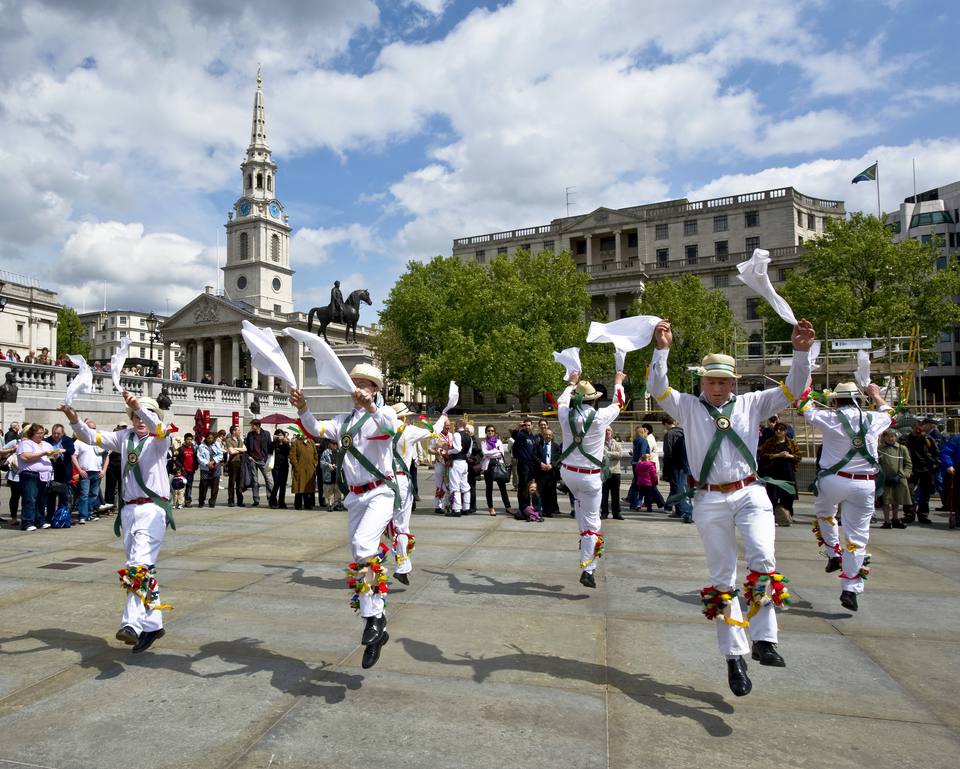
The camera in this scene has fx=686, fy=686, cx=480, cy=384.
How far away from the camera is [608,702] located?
447 centimetres

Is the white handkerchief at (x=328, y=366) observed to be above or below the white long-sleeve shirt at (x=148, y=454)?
above

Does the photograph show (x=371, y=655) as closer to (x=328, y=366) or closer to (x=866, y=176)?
(x=328, y=366)

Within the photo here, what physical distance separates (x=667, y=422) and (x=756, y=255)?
11668 mm

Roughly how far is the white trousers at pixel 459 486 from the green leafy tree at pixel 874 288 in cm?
3199

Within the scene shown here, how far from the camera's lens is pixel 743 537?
187 inches

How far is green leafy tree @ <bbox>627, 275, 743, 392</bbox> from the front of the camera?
4947 cm

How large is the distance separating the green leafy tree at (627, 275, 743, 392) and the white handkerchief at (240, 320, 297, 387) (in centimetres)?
4471

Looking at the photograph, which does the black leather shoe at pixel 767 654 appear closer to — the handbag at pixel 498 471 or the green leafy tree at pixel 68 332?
the handbag at pixel 498 471

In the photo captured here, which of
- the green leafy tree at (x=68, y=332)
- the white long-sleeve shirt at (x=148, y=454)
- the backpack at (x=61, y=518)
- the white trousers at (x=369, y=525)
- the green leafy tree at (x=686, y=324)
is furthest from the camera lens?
the green leafy tree at (x=68, y=332)

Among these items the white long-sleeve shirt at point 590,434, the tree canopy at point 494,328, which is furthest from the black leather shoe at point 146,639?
the tree canopy at point 494,328

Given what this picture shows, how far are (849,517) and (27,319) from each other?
7482cm

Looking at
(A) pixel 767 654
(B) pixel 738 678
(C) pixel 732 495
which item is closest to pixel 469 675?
(B) pixel 738 678

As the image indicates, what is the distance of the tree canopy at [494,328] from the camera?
1898 inches

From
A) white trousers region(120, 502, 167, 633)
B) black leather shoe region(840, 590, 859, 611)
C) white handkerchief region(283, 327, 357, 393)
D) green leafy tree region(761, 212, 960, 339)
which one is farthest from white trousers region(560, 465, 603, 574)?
green leafy tree region(761, 212, 960, 339)
